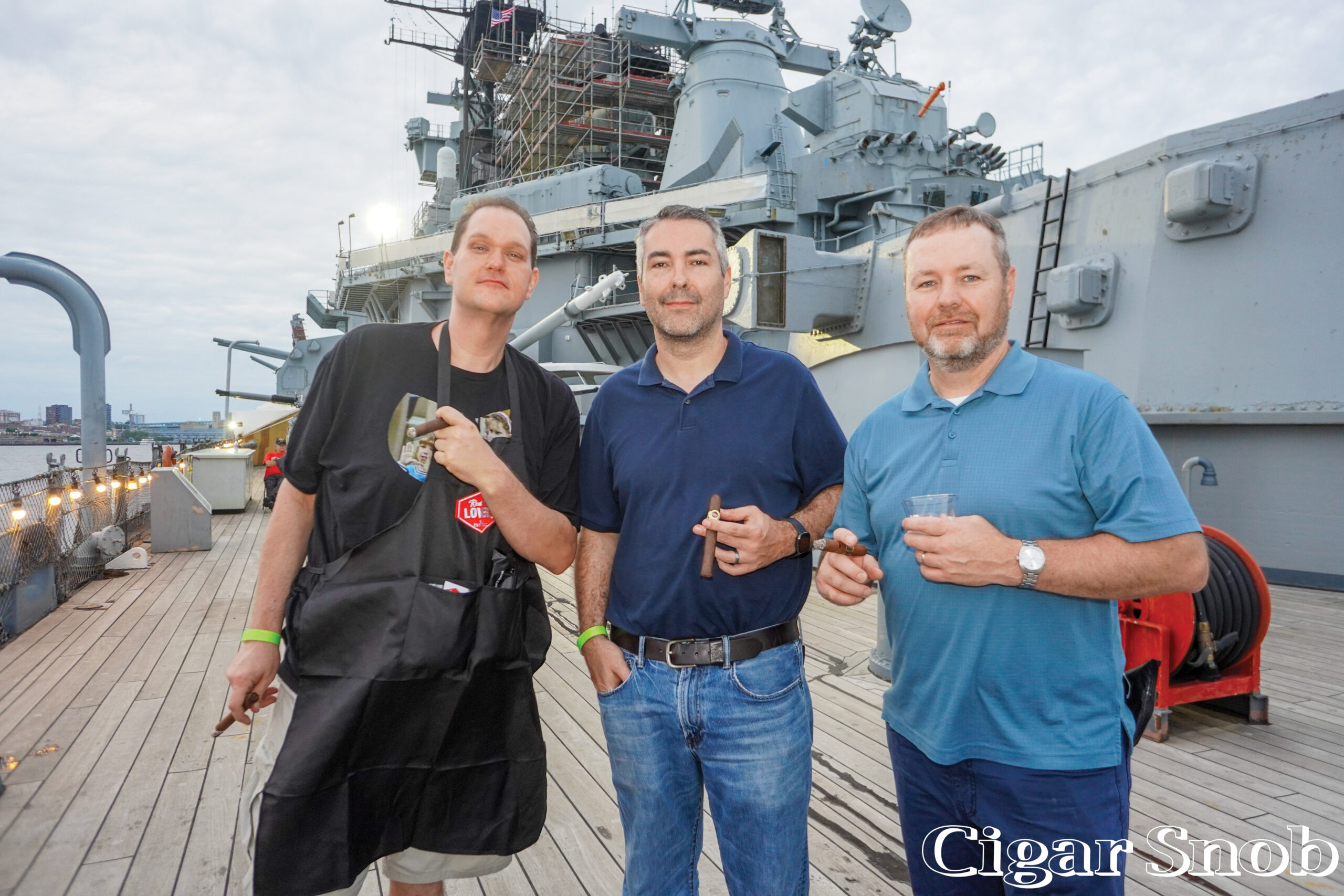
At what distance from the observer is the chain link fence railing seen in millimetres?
6270

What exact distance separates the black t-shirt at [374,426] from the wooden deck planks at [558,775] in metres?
1.82

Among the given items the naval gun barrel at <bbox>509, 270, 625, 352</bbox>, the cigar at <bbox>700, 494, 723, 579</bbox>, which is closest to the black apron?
the cigar at <bbox>700, 494, 723, 579</bbox>

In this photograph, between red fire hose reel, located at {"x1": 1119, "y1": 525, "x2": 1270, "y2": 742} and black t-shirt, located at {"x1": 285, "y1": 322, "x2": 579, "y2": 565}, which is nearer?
black t-shirt, located at {"x1": 285, "y1": 322, "x2": 579, "y2": 565}

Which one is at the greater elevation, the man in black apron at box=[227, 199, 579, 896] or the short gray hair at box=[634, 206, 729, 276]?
the short gray hair at box=[634, 206, 729, 276]

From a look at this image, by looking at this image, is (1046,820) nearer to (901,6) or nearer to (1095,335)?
(1095,335)

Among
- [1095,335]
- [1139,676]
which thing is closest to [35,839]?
[1139,676]

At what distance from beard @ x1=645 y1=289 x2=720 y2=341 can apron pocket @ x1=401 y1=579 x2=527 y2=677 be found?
2.78 ft

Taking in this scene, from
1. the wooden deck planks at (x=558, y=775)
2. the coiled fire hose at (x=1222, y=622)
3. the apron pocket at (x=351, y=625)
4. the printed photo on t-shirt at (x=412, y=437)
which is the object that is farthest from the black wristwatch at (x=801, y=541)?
the coiled fire hose at (x=1222, y=622)

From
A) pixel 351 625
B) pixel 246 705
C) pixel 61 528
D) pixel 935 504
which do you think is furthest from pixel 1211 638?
pixel 61 528

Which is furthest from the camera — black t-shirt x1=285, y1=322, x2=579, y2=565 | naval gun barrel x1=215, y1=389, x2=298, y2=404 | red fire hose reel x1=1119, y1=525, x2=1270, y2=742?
naval gun barrel x1=215, y1=389, x2=298, y2=404

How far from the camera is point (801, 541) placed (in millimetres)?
1984

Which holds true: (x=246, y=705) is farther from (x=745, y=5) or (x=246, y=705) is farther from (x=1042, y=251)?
(x=745, y=5)

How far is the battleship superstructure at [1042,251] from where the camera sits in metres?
7.55

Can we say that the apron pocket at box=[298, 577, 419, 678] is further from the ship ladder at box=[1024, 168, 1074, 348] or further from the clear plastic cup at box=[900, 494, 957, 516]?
the ship ladder at box=[1024, 168, 1074, 348]
